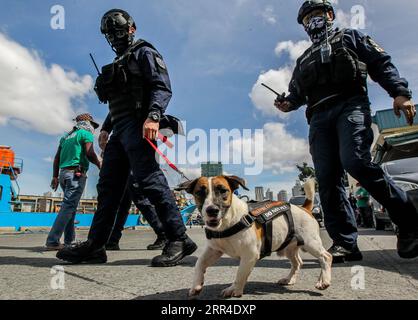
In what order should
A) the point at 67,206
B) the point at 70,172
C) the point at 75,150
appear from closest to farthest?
1. the point at 67,206
2. the point at 70,172
3. the point at 75,150

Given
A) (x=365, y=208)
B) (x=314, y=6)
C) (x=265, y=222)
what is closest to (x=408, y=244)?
A: (x=265, y=222)

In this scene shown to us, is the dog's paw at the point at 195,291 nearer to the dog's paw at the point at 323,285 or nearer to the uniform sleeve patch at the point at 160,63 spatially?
the dog's paw at the point at 323,285

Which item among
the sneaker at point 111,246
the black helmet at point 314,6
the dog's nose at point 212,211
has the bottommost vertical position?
the sneaker at point 111,246

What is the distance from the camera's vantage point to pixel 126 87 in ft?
10.2

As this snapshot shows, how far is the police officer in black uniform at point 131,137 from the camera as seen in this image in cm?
293

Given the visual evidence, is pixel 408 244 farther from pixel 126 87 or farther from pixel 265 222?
pixel 126 87

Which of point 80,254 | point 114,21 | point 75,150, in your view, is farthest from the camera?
point 75,150

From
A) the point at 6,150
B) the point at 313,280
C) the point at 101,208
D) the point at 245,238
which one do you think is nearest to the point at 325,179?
the point at 313,280

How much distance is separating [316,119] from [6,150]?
922 inches

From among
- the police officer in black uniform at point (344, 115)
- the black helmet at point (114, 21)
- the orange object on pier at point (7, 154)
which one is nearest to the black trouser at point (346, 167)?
the police officer in black uniform at point (344, 115)

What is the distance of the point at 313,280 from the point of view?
2213mm

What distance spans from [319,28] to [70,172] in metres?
4.01

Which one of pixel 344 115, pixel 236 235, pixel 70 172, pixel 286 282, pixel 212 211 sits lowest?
pixel 286 282
